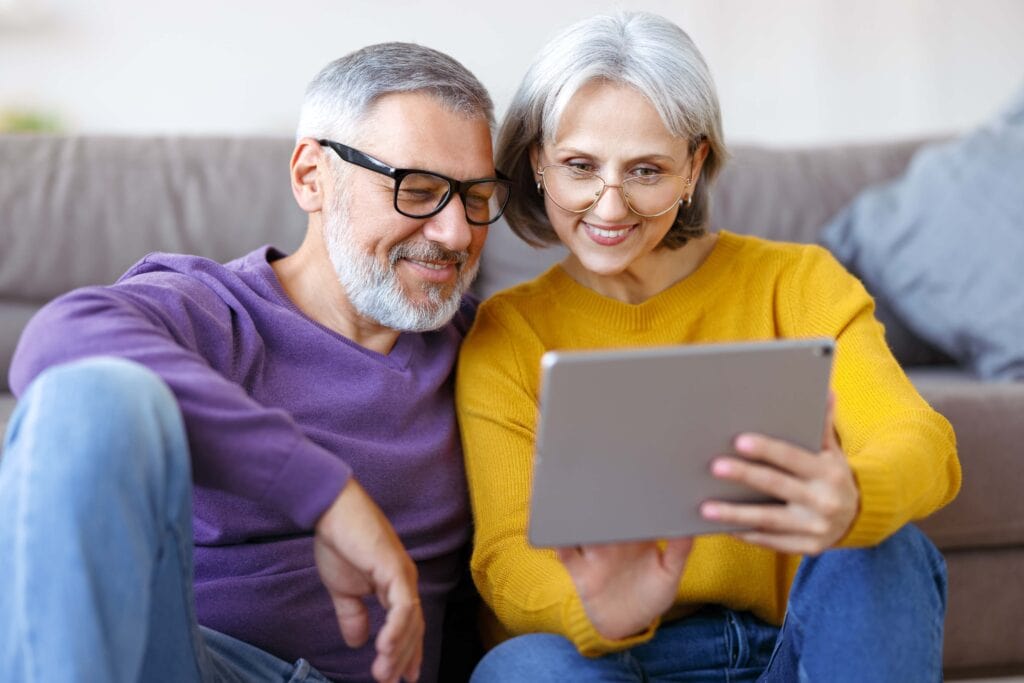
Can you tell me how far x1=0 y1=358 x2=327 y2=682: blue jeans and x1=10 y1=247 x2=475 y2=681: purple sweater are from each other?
93mm

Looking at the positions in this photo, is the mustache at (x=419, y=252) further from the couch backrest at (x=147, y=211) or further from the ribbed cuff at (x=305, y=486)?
the couch backrest at (x=147, y=211)

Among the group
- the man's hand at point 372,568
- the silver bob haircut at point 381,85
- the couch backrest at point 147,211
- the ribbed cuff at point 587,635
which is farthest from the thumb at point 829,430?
the couch backrest at point 147,211

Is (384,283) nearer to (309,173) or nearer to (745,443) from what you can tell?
(309,173)

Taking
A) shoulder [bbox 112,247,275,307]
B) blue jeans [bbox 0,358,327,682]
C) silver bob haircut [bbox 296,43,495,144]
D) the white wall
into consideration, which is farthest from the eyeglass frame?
the white wall

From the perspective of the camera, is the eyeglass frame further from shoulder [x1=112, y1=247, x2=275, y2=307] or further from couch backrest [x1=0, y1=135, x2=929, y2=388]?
couch backrest [x1=0, y1=135, x2=929, y2=388]

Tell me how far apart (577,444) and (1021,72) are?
2.58 meters

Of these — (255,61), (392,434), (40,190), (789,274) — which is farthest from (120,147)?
(789,274)

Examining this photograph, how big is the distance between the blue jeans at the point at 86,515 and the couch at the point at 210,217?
1033mm

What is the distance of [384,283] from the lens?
1387 mm

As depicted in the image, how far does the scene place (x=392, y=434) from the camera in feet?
4.54

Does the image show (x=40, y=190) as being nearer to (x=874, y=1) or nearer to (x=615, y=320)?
(x=615, y=320)

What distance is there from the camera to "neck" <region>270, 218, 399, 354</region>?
4.70 feet

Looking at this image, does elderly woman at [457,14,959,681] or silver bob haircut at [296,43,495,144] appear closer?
elderly woman at [457,14,959,681]

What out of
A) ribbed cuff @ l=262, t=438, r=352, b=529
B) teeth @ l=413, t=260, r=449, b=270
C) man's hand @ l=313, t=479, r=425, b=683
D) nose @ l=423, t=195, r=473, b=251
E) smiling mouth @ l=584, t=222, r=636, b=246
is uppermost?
smiling mouth @ l=584, t=222, r=636, b=246
